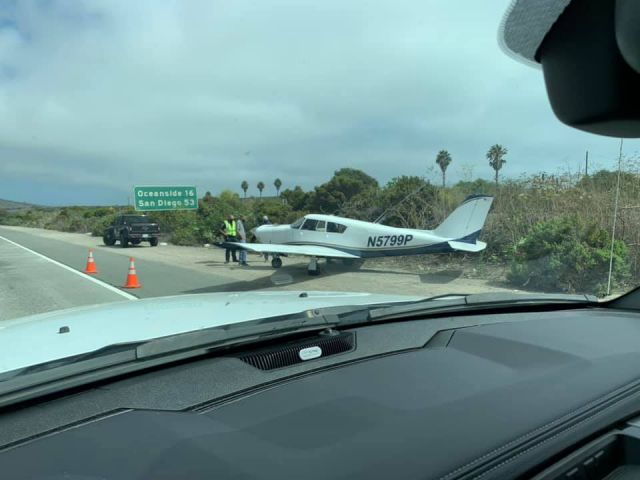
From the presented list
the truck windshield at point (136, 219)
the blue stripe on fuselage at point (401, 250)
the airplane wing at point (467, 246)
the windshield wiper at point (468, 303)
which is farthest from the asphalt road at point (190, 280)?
the truck windshield at point (136, 219)

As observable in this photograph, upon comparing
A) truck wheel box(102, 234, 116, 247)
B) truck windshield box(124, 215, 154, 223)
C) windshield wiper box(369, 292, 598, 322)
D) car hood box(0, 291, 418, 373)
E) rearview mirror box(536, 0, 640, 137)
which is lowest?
truck wheel box(102, 234, 116, 247)

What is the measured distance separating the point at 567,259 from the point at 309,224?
7874mm

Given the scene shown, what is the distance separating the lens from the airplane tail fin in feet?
46.3

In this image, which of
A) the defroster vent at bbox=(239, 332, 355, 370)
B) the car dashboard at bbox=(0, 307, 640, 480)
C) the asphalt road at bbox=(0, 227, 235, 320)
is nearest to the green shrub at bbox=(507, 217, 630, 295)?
the asphalt road at bbox=(0, 227, 235, 320)

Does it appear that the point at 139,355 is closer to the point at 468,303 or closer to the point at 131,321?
the point at 131,321

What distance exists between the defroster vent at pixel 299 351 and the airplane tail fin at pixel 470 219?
12001 mm

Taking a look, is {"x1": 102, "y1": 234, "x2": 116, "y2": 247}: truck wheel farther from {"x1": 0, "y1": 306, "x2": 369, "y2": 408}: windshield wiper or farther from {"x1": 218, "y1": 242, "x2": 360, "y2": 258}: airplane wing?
{"x1": 0, "y1": 306, "x2": 369, "y2": 408}: windshield wiper

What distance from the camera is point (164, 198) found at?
34438 millimetres

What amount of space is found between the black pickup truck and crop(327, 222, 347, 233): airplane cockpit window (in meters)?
16.9

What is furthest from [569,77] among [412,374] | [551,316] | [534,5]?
[551,316]

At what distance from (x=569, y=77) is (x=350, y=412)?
140 cm

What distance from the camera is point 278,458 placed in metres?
1.65

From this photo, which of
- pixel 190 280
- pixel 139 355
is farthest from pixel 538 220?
pixel 139 355

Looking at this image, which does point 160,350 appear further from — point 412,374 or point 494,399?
point 494,399
